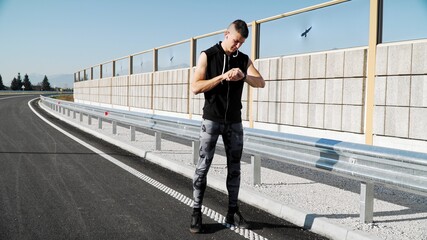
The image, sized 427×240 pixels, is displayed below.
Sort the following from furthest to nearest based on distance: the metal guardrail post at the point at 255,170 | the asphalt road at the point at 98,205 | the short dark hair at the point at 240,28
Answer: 1. the metal guardrail post at the point at 255,170
2. the asphalt road at the point at 98,205
3. the short dark hair at the point at 240,28

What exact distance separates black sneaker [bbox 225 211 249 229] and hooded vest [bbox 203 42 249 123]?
0.95 meters

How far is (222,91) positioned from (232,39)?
504 mm

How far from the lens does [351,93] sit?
8.45 meters

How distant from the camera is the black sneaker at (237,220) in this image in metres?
4.25

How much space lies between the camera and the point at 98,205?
16.2 ft

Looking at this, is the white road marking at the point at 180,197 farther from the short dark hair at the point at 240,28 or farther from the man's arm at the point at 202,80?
the short dark hair at the point at 240,28

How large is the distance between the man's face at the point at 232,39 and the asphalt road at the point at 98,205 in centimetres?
176

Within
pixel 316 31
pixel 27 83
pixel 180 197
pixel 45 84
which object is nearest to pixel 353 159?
pixel 180 197

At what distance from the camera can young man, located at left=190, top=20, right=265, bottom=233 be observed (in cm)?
404

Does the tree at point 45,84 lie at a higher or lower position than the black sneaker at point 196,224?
higher

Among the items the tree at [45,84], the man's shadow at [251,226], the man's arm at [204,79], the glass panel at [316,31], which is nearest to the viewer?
the man's arm at [204,79]

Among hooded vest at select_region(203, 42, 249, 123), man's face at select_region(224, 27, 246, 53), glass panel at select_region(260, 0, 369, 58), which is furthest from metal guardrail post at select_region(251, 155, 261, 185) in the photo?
glass panel at select_region(260, 0, 369, 58)

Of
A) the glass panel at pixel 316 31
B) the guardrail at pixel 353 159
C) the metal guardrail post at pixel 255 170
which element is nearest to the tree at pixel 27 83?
the glass panel at pixel 316 31

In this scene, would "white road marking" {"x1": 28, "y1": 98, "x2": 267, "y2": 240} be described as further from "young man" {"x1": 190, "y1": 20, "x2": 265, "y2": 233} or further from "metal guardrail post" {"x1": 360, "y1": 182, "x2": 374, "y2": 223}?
"metal guardrail post" {"x1": 360, "y1": 182, "x2": 374, "y2": 223}
